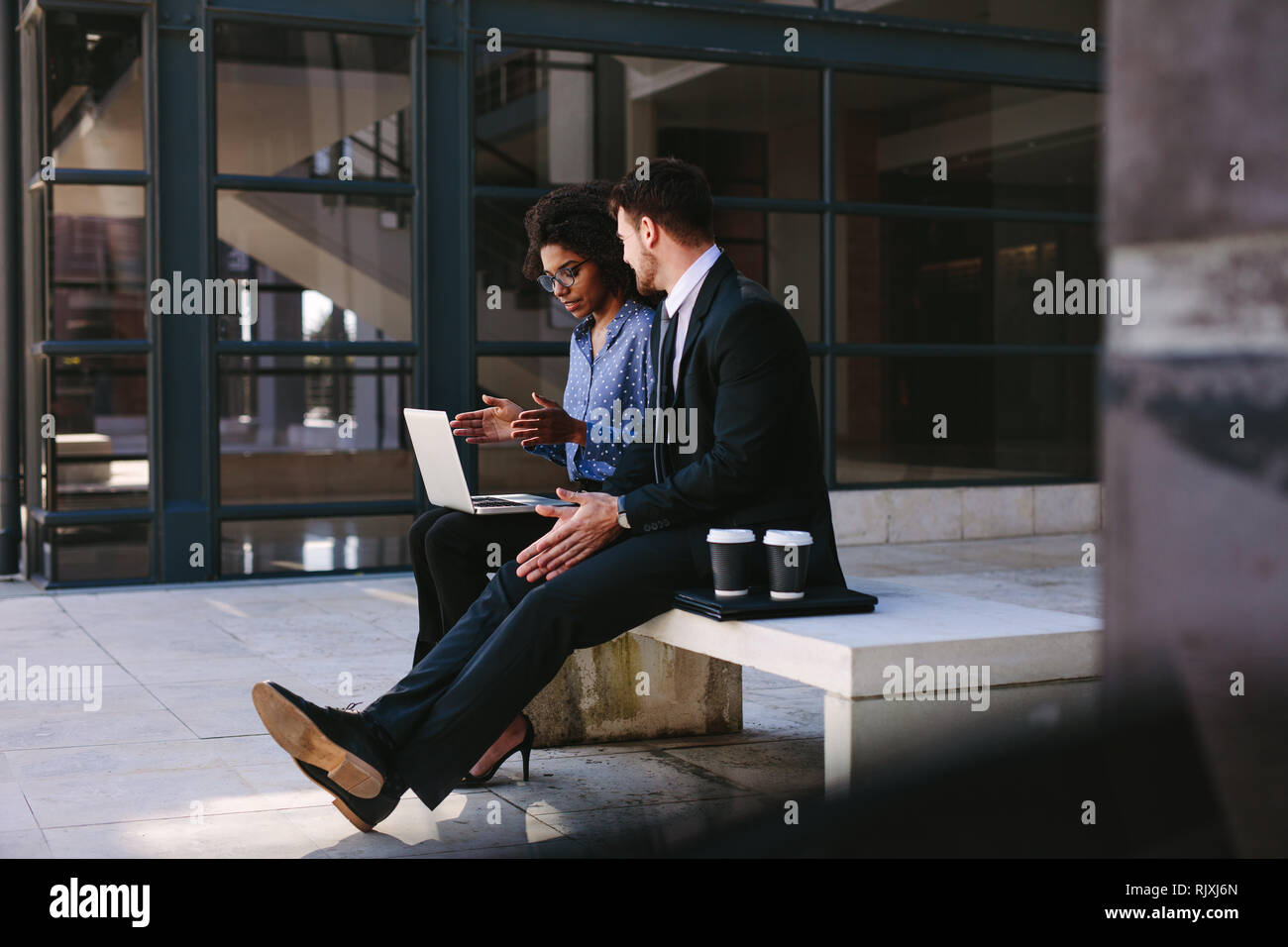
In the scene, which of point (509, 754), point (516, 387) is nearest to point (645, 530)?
point (509, 754)

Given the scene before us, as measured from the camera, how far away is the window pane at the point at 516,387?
8898 mm

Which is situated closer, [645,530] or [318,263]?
[645,530]

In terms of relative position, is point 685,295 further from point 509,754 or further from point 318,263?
point 318,263

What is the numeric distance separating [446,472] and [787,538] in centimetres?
116

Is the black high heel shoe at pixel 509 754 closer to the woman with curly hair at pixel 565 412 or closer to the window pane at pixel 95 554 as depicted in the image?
the woman with curly hair at pixel 565 412

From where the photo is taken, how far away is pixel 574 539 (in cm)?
358

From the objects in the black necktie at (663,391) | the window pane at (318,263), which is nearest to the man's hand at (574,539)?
the black necktie at (663,391)

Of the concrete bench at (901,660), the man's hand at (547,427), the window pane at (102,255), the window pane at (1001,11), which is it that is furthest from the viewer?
the window pane at (102,255)

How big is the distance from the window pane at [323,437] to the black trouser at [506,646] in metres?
8.60

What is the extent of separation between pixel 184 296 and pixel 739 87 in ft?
13.5

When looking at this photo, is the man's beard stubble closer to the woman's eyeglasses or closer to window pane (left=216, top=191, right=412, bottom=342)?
the woman's eyeglasses
